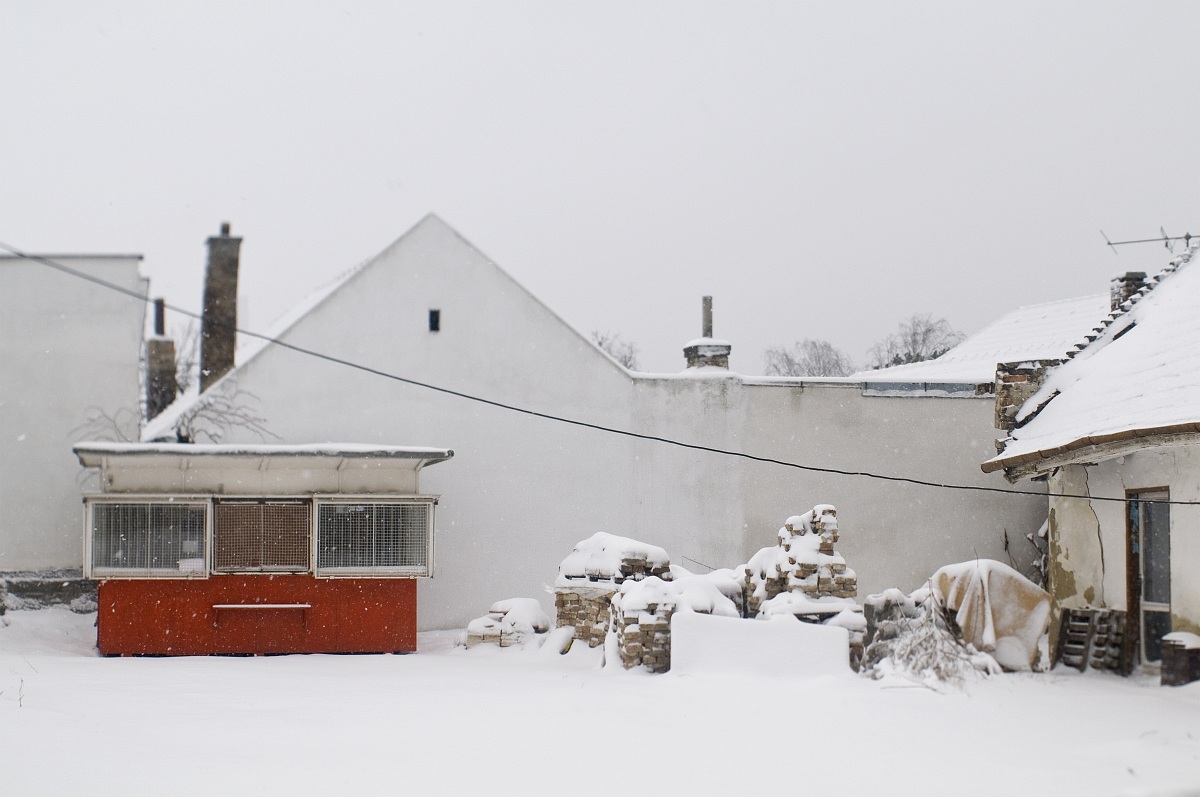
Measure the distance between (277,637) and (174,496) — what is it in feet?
→ 8.14

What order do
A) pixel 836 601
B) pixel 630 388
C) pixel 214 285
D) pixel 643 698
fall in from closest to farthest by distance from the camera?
pixel 643 698 < pixel 836 601 < pixel 630 388 < pixel 214 285

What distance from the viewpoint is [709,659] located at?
12852 millimetres

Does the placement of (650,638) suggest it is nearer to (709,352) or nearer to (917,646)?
(917,646)

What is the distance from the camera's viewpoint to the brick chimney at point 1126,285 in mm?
18641

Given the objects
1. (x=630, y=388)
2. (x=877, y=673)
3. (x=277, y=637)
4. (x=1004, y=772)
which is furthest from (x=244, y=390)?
(x=1004, y=772)

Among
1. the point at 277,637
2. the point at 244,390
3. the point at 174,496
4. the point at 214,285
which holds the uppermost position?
the point at 214,285

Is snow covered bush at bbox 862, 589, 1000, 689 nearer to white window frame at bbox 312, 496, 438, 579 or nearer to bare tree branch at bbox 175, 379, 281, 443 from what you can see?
white window frame at bbox 312, 496, 438, 579

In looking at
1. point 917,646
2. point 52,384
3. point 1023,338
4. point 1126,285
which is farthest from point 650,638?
point 1023,338

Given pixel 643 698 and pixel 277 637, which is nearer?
pixel 643 698

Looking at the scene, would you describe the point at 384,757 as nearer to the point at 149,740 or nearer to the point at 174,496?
the point at 149,740

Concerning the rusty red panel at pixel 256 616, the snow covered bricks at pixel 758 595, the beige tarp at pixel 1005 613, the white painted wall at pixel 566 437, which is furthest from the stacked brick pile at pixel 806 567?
the white painted wall at pixel 566 437

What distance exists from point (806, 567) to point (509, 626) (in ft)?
16.8

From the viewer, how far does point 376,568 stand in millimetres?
17625

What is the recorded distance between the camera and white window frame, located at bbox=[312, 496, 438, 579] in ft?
57.3
